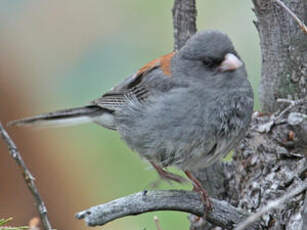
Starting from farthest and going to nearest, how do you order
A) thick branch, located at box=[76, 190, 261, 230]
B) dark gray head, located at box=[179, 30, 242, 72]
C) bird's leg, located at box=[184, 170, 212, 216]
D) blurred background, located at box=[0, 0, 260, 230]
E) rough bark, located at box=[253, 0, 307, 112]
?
blurred background, located at box=[0, 0, 260, 230], rough bark, located at box=[253, 0, 307, 112], dark gray head, located at box=[179, 30, 242, 72], bird's leg, located at box=[184, 170, 212, 216], thick branch, located at box=[76, 190, 261, 230]

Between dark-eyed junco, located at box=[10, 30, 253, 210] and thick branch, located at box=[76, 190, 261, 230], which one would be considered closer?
thick branch, located at box=[76, 190, 261, 230]

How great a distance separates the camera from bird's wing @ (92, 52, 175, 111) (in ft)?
11.8

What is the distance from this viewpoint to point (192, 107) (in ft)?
10.7

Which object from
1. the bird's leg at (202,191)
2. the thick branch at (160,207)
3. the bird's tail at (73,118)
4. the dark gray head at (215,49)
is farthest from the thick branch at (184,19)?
the thick branch at (160,207)

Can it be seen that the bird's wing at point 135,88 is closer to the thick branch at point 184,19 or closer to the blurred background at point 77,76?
the thick branch at point 184,19

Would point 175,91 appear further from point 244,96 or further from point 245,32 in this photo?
point 245,32

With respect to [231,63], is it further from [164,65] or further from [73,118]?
[73,118]

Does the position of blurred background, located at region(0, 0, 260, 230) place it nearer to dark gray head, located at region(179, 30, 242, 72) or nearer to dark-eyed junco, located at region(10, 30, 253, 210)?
dark-eyed junco, located at region(10, 30, 253, 210)

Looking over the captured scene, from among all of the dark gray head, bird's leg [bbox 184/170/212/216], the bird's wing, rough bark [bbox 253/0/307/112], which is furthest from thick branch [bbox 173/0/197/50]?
bird's leg [bbox 184/170/212/216]

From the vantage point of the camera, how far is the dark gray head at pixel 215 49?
3227mm

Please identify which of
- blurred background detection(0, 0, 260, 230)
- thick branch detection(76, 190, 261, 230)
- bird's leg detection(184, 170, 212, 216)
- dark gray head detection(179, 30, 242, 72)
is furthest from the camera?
blurred background detection(0, 0, 260, 230)

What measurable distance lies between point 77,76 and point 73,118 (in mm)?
1990

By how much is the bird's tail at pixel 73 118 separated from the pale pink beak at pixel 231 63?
3.27ft

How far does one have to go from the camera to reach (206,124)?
3.18m
